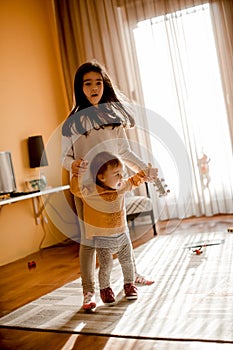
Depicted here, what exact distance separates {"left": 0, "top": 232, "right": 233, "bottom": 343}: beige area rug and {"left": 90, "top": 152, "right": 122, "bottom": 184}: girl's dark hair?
0.66m

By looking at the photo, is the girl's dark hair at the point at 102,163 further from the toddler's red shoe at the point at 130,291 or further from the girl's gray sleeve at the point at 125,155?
the toddler's red shoe at the point at 130,291

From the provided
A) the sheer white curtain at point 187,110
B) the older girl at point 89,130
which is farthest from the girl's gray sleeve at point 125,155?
the sheer white curtain at point 187,110

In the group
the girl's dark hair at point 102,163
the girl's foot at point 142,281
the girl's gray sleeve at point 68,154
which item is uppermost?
the girl's gray sleeve at point 68,154

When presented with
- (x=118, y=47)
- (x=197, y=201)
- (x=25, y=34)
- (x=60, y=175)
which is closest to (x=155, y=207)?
(x=197, y=201)

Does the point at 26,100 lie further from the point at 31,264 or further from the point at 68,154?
the point at 68,154

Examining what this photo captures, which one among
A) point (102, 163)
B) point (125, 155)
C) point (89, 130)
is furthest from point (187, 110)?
point (102, 163)

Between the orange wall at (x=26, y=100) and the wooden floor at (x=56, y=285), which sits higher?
the orange wall at (x=26, y=100)

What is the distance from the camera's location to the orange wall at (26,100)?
4520mm

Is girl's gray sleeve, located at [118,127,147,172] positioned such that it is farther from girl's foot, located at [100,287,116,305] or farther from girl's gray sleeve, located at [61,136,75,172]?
girl's foot, located at [100,287,116,305]

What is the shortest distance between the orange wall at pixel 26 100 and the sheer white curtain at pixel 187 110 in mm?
921

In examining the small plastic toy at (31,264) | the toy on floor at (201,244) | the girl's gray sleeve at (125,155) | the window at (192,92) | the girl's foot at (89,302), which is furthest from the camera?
the window at (192,92)

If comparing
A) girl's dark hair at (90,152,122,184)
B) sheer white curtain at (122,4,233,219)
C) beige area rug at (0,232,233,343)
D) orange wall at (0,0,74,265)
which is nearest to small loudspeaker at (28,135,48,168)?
orange wall at (0,0,74,265)

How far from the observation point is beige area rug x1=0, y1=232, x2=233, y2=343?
6.77 ft

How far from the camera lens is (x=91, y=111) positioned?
2590 millimetres
